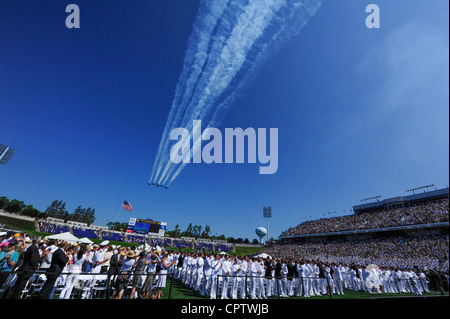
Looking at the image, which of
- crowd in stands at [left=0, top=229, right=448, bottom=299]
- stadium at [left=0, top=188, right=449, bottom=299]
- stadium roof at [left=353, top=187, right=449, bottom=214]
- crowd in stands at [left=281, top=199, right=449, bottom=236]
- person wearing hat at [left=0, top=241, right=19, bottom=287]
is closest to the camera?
crowd in stands at [left=0, top=229, right=448, bottom=299]

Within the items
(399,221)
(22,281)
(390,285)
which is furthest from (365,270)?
(399,221)

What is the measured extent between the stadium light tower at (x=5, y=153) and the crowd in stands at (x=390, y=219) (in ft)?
294

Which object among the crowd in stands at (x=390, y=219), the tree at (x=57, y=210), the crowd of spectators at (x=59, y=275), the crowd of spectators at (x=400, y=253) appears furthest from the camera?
the tree at (x=57, y=210)

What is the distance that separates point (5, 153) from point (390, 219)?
10288cm

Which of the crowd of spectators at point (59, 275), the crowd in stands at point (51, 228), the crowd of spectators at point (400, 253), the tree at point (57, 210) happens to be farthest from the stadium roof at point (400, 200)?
the tree at point (57, 210)

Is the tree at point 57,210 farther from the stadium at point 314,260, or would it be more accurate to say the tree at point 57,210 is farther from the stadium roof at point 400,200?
the stadium roof at point 400,200

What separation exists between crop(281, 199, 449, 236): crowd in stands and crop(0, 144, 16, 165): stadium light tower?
89.5m

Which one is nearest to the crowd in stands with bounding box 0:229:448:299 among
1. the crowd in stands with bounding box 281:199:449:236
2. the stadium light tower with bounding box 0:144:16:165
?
the crowd in stands with bounding box 281:199:449:236

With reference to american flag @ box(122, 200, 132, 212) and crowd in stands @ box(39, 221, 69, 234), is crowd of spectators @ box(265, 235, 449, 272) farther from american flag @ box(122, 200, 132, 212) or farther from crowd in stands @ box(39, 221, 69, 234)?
crowd in stands @ box(39, 221, 69, 234)

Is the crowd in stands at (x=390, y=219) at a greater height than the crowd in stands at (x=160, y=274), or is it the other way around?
the crowd in stands at (x=390, y=219)

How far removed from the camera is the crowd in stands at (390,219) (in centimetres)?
4105

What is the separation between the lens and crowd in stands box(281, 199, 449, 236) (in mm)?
41050

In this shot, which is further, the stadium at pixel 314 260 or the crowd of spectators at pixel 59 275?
the stadium at pixel 314 260
